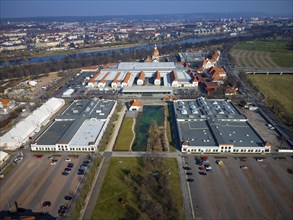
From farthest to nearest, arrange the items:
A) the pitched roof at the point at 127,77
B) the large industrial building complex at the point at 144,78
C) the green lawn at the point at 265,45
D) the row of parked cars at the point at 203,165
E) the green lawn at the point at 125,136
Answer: the green lawn at the point at 265,45, the pitched roof at the point at 127,77, the large industrial building complex at the point at 144,78, the green lawn at the point at 125,136, the row of parked cars at the point at 203,165

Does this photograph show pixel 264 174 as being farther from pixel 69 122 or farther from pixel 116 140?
pixel 69 122

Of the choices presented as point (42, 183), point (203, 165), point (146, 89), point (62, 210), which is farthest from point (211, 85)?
point (62, 210)

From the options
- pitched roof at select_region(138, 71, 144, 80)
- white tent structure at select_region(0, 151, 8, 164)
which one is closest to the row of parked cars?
white tent structure at select_region(0, 151, 8, 164)

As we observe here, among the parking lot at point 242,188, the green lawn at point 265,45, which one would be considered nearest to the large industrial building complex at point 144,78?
the parking lot at point 242,188

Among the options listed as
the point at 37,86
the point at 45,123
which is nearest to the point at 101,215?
the point at 45,123

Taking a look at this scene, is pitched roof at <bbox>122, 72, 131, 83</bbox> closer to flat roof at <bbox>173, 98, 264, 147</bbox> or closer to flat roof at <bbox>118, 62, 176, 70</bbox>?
flat roof at <bbox>118, 62, 176, 70</bbox>

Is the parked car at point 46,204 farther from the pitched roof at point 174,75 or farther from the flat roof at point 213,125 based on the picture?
the pitched roof at point 174,75
